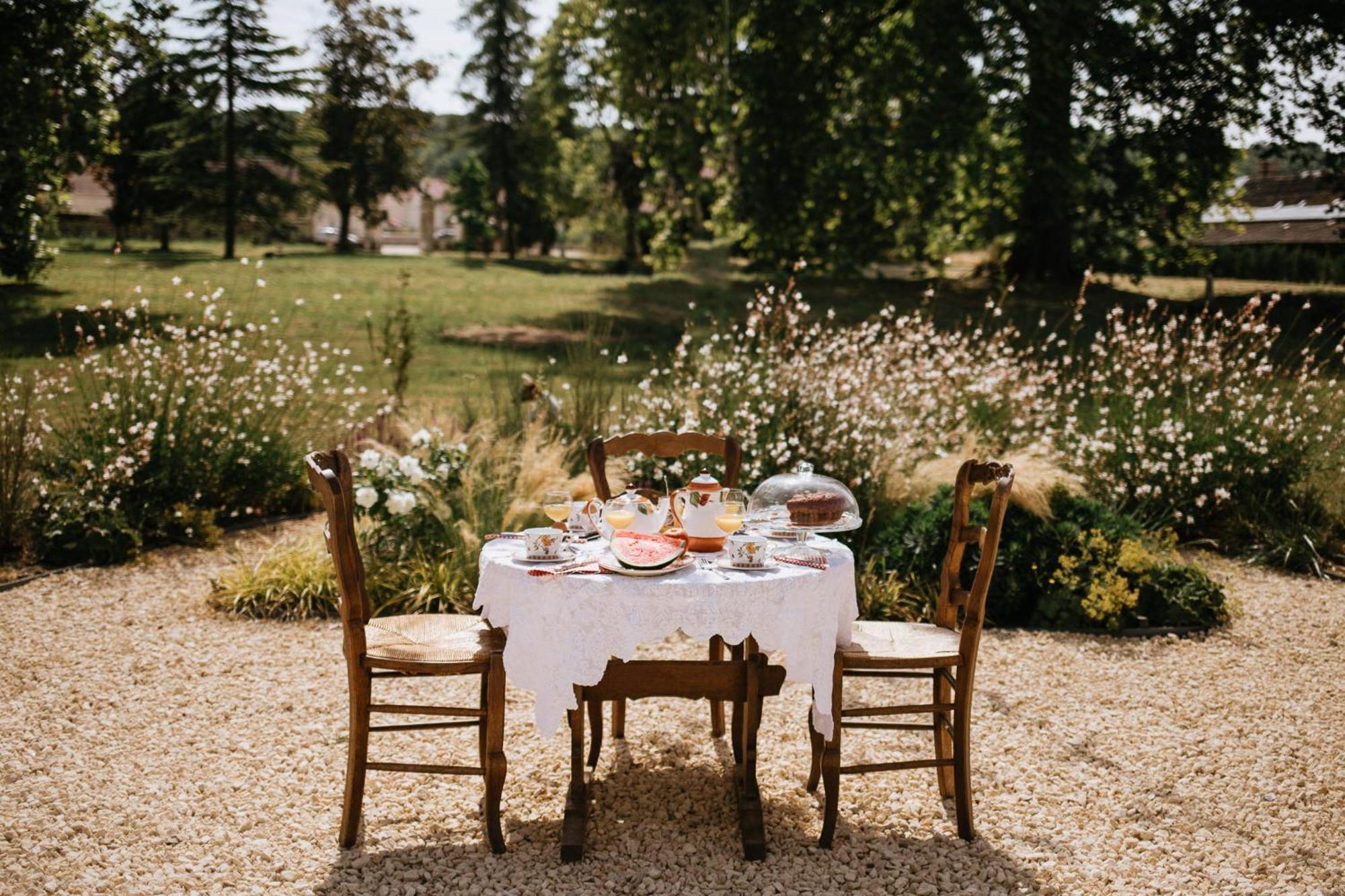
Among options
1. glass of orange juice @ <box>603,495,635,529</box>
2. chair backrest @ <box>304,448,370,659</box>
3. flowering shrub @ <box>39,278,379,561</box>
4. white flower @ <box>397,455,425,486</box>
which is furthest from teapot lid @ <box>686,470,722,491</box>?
flowering shrub @ <box>39,278,379,561</box>

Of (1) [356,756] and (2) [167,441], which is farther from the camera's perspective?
(2) [167,441]

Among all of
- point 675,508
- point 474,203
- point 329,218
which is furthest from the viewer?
point 329,218

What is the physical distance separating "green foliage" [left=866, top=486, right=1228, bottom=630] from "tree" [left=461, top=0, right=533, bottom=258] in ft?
89.0

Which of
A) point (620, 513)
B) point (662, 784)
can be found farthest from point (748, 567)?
point (662, 784)

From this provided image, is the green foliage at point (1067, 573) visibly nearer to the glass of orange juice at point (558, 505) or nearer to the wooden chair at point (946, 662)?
the wooden chair at point (946, 662)

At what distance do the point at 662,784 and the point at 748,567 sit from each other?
1.11m

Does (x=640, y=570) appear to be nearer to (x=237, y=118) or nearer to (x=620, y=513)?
(x=620, y=513)

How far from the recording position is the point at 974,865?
11.1ft

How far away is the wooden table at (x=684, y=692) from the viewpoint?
11.3 feet

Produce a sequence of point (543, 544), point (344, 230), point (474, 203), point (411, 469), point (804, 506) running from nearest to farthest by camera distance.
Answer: point (543, 544) → point (804, 506) → point (411, 469) → point (344, 230) → point (474, 203)

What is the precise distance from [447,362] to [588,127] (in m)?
18.1

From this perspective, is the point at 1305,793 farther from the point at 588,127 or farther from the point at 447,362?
the point at 588,127

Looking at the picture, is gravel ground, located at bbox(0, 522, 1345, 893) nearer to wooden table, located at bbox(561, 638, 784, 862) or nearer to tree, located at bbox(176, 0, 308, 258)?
wooden table, located at bbox(561, 638, 784, 862)

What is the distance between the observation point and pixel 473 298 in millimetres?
19688
